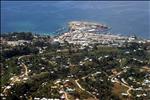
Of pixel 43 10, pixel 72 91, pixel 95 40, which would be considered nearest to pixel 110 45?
pixel 95 40

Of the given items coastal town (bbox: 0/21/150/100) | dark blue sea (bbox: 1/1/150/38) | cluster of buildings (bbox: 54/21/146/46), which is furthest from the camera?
dark blue sea (bbox: 1/1/150/38)

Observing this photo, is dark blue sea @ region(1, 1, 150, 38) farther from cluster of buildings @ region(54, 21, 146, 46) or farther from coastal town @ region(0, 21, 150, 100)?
coastal town @ region(0, 21, 150, 100)

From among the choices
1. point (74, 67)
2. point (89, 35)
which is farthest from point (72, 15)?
point (74, 67)

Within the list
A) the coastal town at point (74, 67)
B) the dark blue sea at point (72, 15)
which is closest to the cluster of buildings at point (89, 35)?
the coastal town at point (74, 67)

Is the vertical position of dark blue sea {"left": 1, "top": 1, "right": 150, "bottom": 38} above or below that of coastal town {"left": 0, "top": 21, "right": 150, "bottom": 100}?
below

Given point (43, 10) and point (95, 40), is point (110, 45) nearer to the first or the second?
point (95, 40)

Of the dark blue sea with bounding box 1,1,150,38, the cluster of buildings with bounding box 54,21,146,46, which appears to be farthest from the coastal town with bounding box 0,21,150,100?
the dark blue sea with bounding box 1,1,150,38

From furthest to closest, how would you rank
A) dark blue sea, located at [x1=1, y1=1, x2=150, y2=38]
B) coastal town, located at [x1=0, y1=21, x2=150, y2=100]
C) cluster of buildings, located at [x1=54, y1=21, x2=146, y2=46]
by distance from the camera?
dark blue sea, located at [x1=1, y1=1, x2=150, y2=38] → cluster of buildings, located at [x1=54, y1=21, x2=146, y2=46] → coastal town, located at [x1=0, y1=21, x2=150, y2=100]
